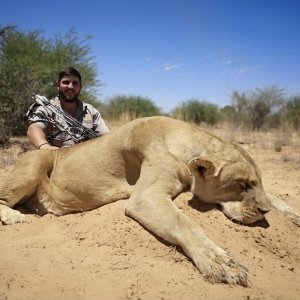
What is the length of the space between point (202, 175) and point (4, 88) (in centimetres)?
1033

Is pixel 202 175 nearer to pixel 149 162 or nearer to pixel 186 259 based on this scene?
pixel 149 162

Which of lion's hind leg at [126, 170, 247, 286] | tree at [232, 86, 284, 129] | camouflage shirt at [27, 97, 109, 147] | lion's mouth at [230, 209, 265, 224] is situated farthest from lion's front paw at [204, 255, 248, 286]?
tree at [232, 86, 284, 129]

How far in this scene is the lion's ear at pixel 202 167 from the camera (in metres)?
3.78

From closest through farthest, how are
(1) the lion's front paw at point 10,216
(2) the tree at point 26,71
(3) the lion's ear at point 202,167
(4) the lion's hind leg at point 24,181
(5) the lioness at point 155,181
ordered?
1. (5) the lioness at point 155,181
2. (3) the lion's ear at point 202,167
3. (1) the lion's front paw at point 10,216
4. (4) the lion's hind leg at point 24,181
5. (2) the tree at point 26,71

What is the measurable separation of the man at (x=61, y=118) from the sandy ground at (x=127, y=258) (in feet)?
5.79

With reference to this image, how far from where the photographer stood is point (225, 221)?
3896mm

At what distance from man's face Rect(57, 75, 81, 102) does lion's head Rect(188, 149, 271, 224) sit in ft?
11.5

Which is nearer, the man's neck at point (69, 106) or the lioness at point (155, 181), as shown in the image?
the lioness at point (155, 181)

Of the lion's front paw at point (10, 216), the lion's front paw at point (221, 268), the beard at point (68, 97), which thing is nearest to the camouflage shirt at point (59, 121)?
the beard at point (68, 97)

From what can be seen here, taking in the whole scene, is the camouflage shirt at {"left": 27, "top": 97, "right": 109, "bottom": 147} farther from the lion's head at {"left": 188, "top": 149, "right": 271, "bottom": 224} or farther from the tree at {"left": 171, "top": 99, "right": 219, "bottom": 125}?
the tree at {"left": 171, "top": 99, "right": 219, "bottom": 125}

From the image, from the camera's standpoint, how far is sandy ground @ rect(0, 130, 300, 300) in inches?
114

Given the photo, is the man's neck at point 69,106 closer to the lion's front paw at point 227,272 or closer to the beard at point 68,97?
the beard at point 68,97

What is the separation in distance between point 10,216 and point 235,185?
8.92 ft

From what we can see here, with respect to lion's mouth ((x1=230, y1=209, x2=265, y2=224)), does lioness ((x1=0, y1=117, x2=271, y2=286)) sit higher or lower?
higher
